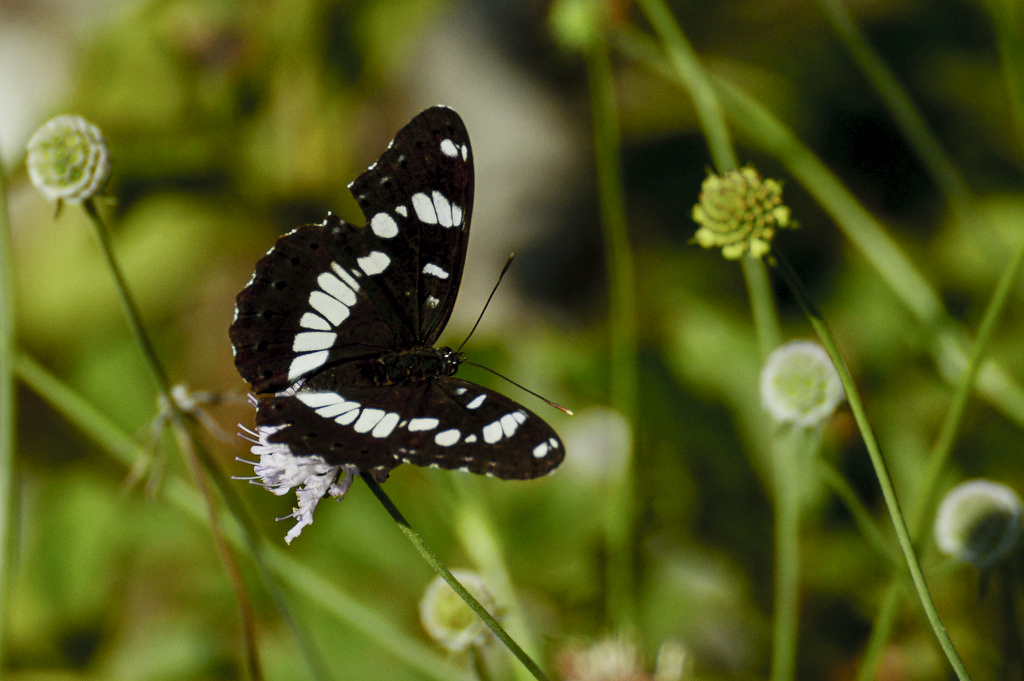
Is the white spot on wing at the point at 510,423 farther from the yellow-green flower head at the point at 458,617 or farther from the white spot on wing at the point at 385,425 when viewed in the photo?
the yellow-green flower head at the point at 458,617

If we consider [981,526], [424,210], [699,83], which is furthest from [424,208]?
[981,526]

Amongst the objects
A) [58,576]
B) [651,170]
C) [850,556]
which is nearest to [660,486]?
[850,556]

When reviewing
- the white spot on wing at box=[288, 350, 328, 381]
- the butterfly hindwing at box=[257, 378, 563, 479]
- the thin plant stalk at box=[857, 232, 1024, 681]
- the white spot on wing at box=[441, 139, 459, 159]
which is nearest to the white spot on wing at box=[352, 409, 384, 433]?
the butterfly hindwing at box=[257, 378, 563, 479]

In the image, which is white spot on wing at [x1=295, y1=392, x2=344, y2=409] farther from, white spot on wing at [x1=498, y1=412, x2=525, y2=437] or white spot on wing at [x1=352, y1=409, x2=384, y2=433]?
white spot on wing at [x1=498, y1=412, x2=525, y2=437]

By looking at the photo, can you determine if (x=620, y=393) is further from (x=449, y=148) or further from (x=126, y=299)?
(x=126, y=299)

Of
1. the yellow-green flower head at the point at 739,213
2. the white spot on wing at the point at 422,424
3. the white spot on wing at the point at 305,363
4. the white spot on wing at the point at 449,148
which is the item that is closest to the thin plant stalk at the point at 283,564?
the white spot on wing at the point at 305,363
